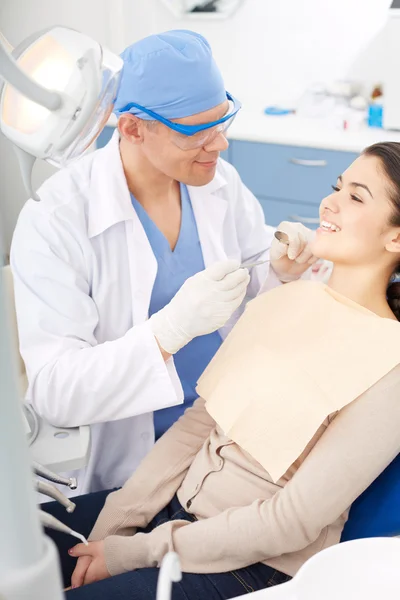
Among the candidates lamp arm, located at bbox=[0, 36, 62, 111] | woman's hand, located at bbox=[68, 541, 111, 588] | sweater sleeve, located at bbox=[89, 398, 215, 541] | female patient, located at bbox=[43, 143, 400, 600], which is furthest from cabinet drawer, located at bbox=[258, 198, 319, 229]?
lamp arm, located at bbox=[0, 36, 62, 111]

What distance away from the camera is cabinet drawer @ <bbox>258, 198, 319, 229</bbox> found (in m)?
3.19

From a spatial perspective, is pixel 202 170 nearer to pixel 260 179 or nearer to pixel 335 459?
pixel 335 459

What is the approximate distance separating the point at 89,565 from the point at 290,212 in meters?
2.20

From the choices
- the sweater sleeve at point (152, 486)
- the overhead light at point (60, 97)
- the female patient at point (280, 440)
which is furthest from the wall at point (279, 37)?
the overhead light at point (60, 97)

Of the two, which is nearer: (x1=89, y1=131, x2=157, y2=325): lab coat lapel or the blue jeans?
the blue jeans

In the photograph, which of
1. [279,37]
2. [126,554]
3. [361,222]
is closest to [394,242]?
[361,222]

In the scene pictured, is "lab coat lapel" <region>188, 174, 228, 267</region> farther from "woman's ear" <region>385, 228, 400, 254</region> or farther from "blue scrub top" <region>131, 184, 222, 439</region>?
"woman's ear" <region>385, 228, 400, 254</region>

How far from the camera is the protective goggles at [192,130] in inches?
62.4

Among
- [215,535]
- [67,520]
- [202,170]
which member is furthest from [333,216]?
[67,520]

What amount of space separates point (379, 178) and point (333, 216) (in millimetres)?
111

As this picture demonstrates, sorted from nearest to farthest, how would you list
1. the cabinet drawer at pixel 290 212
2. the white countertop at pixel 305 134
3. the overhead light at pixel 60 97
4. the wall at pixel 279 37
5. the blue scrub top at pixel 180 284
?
the overhead light at pixel 60 97 < the blue scrub top at pixel 180 284 < the white countertop at pixel 305 134 < the cabinet drawer at pixel 290 212 < the wall at pixel 279 37

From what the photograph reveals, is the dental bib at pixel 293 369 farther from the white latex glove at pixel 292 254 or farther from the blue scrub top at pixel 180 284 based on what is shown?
the blue scrub top at pixel 180 284

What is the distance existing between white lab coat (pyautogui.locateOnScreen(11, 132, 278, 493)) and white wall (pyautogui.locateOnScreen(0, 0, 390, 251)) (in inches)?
77.8

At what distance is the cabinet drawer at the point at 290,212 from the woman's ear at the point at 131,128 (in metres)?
1.60
